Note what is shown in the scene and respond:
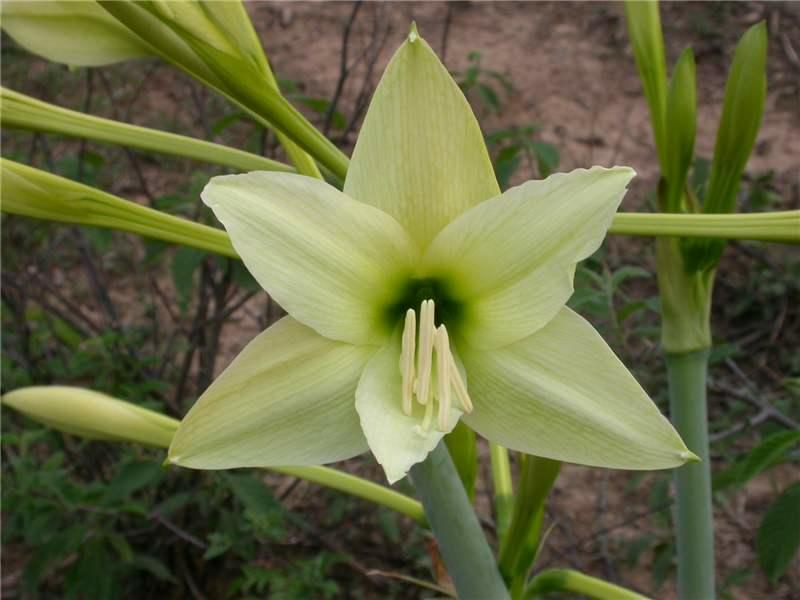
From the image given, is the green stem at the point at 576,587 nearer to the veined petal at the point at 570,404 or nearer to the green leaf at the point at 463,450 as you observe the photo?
the green leaf at the point at 463,450

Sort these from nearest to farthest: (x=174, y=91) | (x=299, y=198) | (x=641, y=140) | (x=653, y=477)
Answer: (x=299, y=198) → (x=653, y=477) → (x=641, y=140) → (x=174, y=91)

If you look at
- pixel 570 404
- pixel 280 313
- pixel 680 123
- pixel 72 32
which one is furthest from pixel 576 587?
pixel 280 313

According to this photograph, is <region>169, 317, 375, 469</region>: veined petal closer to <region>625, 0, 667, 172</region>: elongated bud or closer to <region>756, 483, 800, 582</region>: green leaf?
<region>625, 0, 667, 172</region>: elongated bud

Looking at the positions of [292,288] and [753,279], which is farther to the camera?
[753,279]

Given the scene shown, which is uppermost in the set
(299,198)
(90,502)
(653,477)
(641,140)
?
(641,140)

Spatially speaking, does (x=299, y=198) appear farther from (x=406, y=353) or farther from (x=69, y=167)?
(x=69, y=167)

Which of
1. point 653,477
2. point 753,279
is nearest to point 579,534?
point 653,477

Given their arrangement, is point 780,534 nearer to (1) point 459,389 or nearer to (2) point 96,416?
(1) point 459,389
